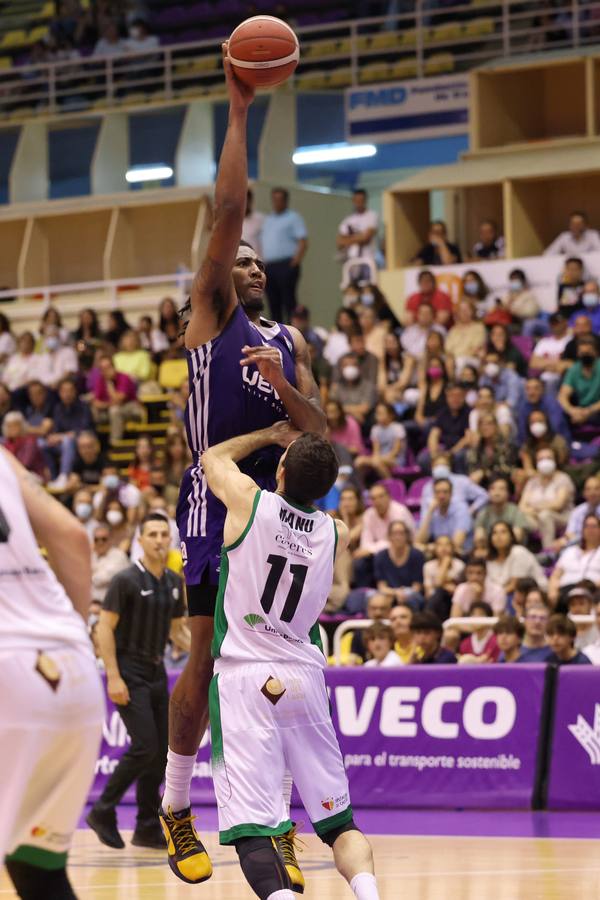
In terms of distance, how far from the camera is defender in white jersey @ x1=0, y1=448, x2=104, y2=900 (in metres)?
4.33

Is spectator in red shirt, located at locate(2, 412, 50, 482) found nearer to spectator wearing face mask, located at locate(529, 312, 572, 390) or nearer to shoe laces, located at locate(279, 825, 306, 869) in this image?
spectator wearing face mask, located at locate(529, 312, 572, 390)

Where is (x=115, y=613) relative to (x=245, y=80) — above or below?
below

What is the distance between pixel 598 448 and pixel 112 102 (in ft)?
50.1

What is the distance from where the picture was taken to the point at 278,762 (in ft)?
21.8

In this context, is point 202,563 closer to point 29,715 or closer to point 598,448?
point 29,715

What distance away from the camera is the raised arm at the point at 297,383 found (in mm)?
6836

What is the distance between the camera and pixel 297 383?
24.1 feet

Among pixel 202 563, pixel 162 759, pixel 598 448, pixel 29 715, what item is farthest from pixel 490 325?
pixel 29 715

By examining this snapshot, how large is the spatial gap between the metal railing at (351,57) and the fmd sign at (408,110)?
1.26 ft

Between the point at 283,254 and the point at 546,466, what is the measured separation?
799 cm

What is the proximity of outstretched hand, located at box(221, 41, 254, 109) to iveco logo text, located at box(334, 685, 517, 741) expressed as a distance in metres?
7.12

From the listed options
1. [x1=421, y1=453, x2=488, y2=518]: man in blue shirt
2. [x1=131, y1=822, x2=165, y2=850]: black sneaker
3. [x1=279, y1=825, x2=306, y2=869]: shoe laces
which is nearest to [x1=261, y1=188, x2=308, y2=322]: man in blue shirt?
[x1=421, y1=453, x2=488, y2=518]: man in blue shirt

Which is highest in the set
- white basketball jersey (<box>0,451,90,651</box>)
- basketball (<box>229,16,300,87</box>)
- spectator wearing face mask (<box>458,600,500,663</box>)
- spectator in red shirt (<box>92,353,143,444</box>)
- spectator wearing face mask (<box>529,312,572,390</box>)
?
basketball (<box>229,16,300,87</box>)

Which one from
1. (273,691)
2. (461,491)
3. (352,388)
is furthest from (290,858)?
(352,388)
